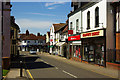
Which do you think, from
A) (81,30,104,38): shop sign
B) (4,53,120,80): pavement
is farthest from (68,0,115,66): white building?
(4,53,120,80): pavement

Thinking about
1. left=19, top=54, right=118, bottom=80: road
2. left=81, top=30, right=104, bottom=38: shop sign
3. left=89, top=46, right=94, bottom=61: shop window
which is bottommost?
left=19, top=54, right=118, bottom=80: road

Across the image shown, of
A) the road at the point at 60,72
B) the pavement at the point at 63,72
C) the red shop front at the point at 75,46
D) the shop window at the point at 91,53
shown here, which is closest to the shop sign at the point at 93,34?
the shop window at the point at 91,53

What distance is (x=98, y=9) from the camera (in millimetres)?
21719

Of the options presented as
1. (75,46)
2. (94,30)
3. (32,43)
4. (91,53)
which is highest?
(94,30)

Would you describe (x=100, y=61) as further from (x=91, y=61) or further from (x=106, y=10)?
(x=106, y=10)

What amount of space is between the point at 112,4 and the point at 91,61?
8.05m

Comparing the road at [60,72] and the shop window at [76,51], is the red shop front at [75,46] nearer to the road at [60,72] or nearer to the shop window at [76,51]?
the shop window at [76,51]

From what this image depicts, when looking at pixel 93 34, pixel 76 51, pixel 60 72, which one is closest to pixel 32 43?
pixel 76 51

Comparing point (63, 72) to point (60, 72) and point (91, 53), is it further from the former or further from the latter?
point (91, 53)

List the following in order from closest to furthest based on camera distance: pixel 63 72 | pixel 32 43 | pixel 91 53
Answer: pixel 63 72, pixel 91 53, pixel 32 43

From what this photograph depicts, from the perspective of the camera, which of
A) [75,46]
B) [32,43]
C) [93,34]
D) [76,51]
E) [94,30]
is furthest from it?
[32,43]

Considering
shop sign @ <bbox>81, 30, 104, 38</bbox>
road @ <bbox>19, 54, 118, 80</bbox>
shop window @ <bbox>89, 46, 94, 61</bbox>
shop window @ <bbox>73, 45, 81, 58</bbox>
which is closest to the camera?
road @ <bbox>19, 54, 118, 80</bbox>

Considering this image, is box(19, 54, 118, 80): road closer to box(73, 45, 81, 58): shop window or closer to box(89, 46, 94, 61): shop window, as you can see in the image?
box(89, 46, 94, 61): shop window

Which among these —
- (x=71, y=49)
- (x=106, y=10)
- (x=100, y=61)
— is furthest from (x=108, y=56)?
(x=71, y=49)
